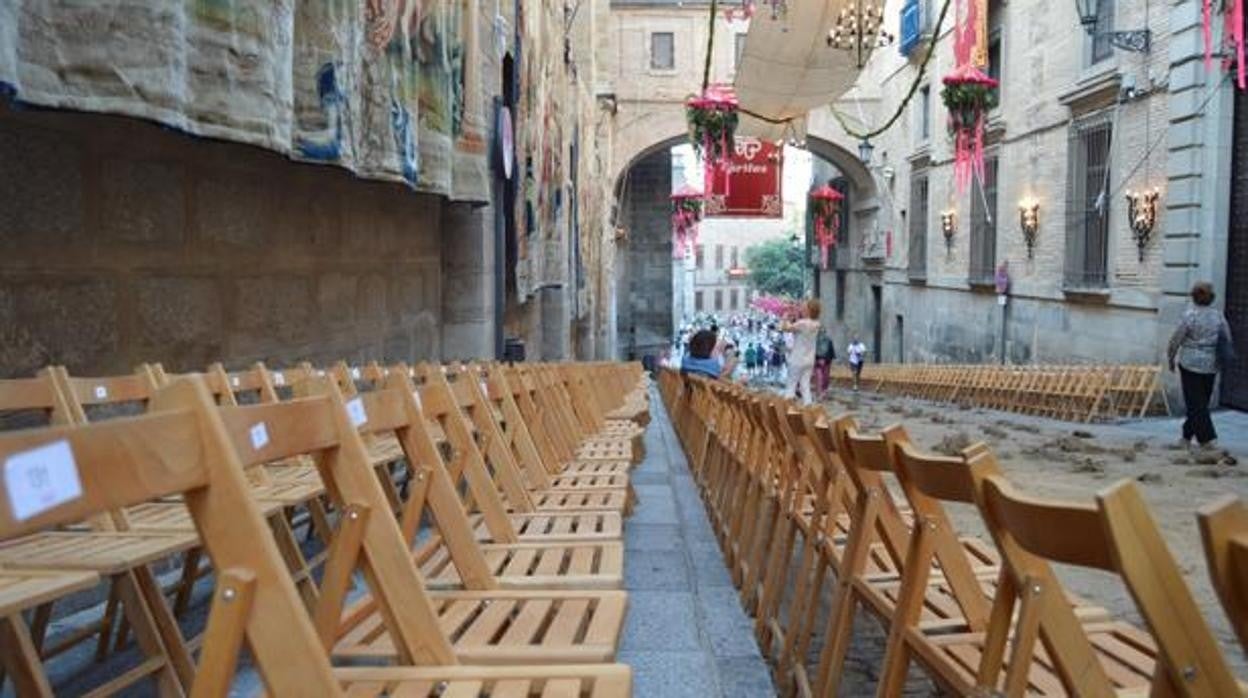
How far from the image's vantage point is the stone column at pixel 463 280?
31.8 ft

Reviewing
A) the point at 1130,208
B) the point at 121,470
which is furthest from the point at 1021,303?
the point at 121,470

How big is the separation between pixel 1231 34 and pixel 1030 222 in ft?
24.2

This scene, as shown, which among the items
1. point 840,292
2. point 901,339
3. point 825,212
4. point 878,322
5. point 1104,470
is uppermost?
point 825,212

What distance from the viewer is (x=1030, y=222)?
2042 cm

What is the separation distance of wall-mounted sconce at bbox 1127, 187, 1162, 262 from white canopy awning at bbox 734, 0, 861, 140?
18.0ft

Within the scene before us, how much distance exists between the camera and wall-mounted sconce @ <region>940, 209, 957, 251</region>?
2547 cm

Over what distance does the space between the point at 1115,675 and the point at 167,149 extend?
3.87 m

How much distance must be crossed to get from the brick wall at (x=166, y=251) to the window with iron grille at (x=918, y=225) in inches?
896

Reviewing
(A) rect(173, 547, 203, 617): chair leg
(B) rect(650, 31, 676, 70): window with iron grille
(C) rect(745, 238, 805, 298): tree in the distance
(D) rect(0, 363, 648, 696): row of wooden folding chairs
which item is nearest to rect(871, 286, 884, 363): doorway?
→ (B) rect(650, 31, 676, 70): window with iron grille

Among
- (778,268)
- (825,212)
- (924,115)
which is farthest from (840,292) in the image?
(778,268)

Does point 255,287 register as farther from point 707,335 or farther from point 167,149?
point 707,335

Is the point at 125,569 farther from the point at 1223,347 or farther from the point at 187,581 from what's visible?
the point at 1223,347

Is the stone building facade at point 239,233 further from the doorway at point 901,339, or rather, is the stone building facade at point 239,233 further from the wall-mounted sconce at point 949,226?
the doorway at point 901,339

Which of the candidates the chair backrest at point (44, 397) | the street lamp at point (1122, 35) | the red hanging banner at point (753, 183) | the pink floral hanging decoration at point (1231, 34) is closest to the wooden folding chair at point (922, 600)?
the chair backrest at point (44, 397)
